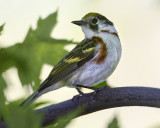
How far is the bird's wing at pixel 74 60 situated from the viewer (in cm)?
Answer: 155

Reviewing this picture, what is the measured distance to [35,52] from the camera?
81 cm

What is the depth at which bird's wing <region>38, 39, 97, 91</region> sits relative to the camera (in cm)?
155

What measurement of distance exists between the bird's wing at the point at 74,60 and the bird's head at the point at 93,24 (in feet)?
0.38

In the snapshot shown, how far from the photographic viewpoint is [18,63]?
0.75 meters

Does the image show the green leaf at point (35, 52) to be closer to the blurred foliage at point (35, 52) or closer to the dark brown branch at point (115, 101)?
the blurred foliage at point (35, 52)

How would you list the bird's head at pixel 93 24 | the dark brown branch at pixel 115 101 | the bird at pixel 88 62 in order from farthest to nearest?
the bird's head at pixel 93 24 < the bird at pixel 88 62 < the dark brown branch at pixel 115 101

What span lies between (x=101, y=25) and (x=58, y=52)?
119cm

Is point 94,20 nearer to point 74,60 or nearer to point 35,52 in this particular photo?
point 74,60

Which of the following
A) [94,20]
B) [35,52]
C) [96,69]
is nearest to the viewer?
[35,52]

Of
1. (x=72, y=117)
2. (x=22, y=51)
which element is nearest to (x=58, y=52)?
(x=22, y=51)

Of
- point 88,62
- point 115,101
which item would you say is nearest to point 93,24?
point 88,62

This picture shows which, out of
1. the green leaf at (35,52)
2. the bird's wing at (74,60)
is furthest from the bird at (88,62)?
the green leaf at (35,52)

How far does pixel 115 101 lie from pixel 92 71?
81 cm

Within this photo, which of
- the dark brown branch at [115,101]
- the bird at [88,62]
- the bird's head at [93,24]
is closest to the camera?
the dark brown branch at [115,101]
